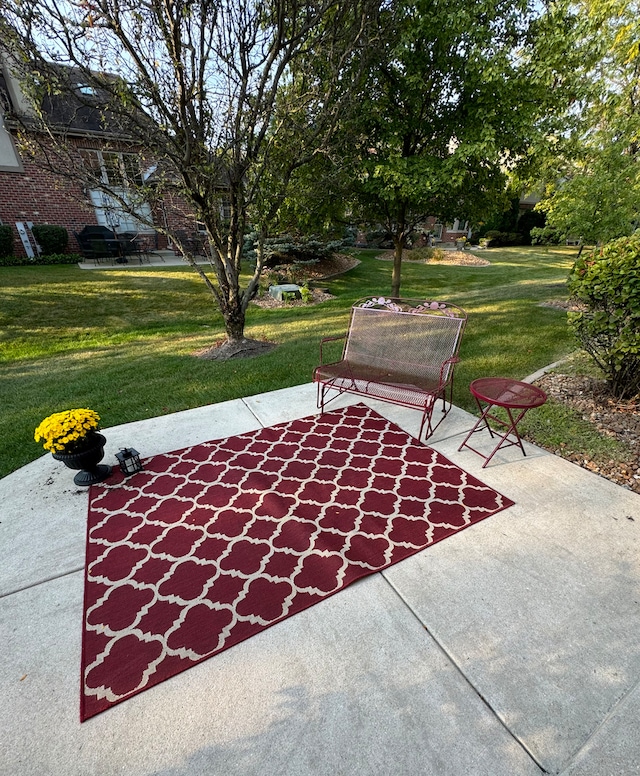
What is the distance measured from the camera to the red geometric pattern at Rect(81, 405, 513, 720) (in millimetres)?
1953

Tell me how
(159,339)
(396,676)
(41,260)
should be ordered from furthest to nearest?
(41,260) → (159,339) → (396,676)

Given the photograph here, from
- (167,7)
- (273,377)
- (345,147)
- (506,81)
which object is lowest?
(273,377)

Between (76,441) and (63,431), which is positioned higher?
(63,431)

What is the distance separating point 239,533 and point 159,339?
19.9 ft

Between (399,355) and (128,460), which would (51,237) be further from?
(399,355)

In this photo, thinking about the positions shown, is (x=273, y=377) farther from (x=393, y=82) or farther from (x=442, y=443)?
(x=393, y=82)

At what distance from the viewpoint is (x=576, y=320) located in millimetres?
3977

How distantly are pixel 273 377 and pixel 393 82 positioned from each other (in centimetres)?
532

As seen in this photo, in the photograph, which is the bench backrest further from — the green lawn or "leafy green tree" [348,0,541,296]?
"leafy green tree" [348,0,541,296]

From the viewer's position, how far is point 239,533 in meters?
2.61

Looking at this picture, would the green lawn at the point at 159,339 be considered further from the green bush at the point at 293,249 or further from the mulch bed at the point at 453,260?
the mulch bed at the point at 453,260

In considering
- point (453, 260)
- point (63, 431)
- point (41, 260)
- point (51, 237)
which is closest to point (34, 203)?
point (51, 237)

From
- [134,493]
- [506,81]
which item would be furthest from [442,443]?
[506,81]

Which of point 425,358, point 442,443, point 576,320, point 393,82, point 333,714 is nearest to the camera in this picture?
point 333,714
